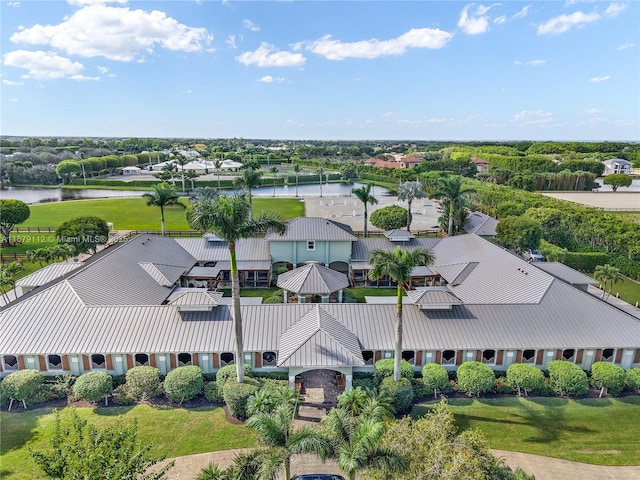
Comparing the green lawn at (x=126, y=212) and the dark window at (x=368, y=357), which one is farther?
the green lawn at (x=126, y=212)

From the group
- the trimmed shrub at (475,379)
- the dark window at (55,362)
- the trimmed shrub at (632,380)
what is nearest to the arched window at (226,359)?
the dark window at (55,362)

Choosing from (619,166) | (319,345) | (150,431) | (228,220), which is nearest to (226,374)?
(150,431)

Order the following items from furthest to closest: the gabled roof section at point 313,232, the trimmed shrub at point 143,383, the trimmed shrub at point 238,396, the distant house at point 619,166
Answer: the distant house at point 619,166 → the gabled roof section at point 313,232 → the trimmed shrub at point 143,383 → the trimmed shrub at point 238,396

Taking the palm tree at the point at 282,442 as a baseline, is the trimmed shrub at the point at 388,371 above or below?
below

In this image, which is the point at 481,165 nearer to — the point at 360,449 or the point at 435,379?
the point at 435,379

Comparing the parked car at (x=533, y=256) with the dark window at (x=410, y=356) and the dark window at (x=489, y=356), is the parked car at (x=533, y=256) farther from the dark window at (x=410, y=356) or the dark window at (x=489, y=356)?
the dark window at (x=410, y=356)

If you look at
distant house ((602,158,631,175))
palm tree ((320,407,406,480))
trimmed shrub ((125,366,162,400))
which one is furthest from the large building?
distant house ((602,158,631,175))
